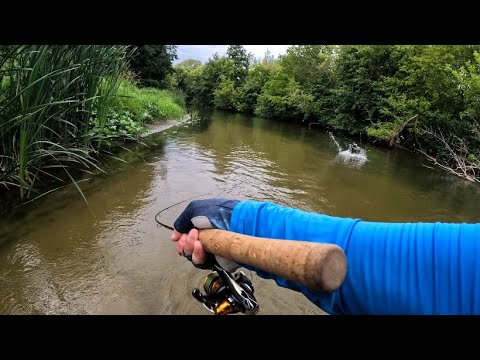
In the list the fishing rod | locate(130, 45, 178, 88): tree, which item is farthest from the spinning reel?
locate(130, 45, 178, 88): tree

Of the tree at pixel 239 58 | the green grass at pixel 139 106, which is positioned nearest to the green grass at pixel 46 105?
the green grass at pixel 139 106

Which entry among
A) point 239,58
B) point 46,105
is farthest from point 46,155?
point 239,58

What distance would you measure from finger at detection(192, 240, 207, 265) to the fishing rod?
3 centimetres

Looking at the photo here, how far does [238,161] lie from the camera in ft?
31.8

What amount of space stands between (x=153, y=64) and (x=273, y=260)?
96.4 ft

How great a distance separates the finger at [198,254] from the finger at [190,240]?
0.07 feet

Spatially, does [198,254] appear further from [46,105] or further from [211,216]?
[46,105]

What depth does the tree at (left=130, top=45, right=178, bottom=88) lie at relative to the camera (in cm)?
2695

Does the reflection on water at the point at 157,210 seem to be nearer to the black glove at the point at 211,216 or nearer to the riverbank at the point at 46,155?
the riverbank at the point at 46,155

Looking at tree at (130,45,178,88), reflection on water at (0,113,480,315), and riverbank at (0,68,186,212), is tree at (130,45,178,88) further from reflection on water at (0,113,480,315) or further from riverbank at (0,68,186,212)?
riverbank at (0,68,186,212)
